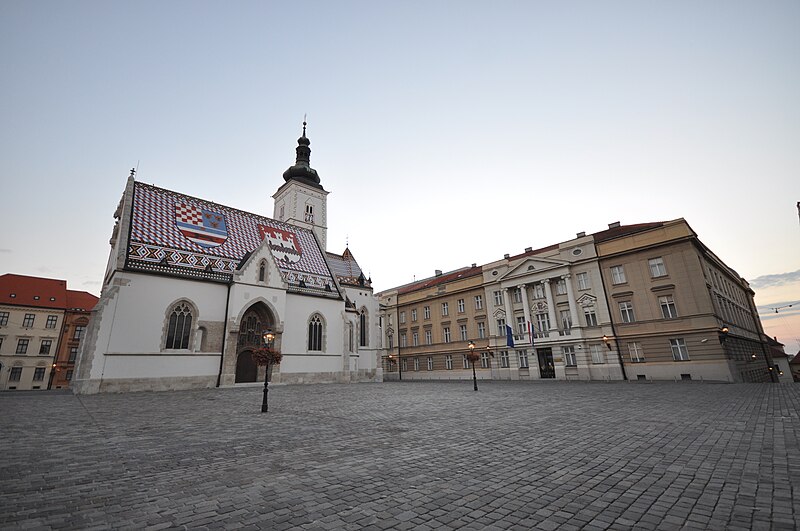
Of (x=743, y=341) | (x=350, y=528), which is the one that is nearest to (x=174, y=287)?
(x=350, y=528)

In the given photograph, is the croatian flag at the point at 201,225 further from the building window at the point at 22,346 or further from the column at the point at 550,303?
the building window at the point at 22,346

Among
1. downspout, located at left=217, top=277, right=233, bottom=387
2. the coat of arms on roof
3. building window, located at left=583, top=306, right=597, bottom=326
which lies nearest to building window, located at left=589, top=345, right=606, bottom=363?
building window, located at left=583, top=306, right=597, bottom=326

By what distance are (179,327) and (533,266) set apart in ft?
103

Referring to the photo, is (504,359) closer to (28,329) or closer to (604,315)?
(604,315)

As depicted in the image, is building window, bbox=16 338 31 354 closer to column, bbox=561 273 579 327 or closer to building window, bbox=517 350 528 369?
building window, bbox=517 350 528 369

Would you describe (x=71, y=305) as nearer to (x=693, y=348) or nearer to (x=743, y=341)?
(x=693, y=348)

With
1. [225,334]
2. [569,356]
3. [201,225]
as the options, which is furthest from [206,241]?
[569,356]

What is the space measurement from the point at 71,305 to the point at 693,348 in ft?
224

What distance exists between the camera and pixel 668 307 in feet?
90.1

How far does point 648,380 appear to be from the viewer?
27188mm

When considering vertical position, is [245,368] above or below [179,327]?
below

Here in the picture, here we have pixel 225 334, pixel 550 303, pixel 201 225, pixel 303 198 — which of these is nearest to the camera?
pixel 225 334

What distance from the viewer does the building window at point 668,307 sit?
2716cm

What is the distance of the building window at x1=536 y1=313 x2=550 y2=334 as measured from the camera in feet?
111
